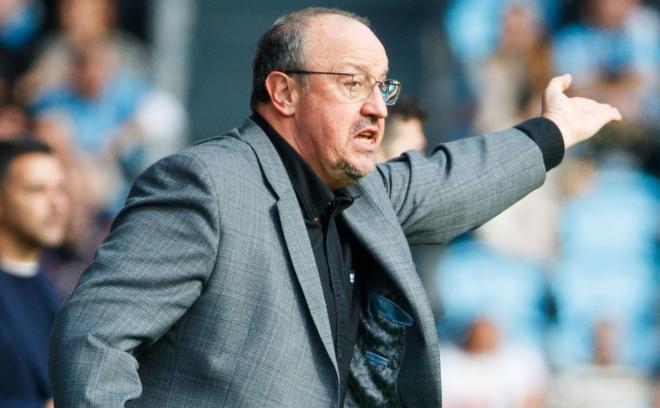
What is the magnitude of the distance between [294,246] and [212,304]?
9.8 inches

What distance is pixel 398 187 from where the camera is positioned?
3.49 metres

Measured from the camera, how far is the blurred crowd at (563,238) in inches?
333

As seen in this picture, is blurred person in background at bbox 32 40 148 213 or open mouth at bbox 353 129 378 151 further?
blurred person in background at bbox 32 40 148 213

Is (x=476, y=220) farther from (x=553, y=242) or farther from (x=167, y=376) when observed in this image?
(x=553, y=242)

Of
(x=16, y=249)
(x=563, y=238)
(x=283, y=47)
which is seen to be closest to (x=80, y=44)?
(x=563, y=238)

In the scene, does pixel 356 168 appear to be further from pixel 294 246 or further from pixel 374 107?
pixel 294 246

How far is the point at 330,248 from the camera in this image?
320cm

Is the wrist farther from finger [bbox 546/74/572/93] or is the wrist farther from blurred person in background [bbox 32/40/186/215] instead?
blurred person in background [bbox 32/40/186/215]

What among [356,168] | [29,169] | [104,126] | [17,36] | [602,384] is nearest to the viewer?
[356,168]

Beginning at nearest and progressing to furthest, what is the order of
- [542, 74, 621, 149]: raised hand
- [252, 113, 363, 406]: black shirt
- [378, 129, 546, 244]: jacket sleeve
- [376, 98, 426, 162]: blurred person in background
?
1. [252, 113, 363, 406]: black shirt
2. [378, 129, 546, 244]: jacket sleeve
3. [542, 74, 621, 149]: raised hand
4. [376, 98, 426, 162]: blurred person in background

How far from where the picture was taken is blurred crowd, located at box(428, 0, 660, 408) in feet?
27.8

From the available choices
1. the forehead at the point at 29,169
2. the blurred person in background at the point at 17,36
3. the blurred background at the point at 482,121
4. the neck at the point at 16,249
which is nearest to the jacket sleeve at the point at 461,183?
the neck at the point at 16,249

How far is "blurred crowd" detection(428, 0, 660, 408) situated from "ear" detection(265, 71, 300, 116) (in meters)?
4.89

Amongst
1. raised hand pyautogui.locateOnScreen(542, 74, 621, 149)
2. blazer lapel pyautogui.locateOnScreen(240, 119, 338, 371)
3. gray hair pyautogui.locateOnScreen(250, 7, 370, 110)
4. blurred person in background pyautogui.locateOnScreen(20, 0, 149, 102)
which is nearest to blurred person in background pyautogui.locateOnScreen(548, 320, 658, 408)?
blurred person in background pyautogui.locateOnScreen(20, 0, 149, 102)
